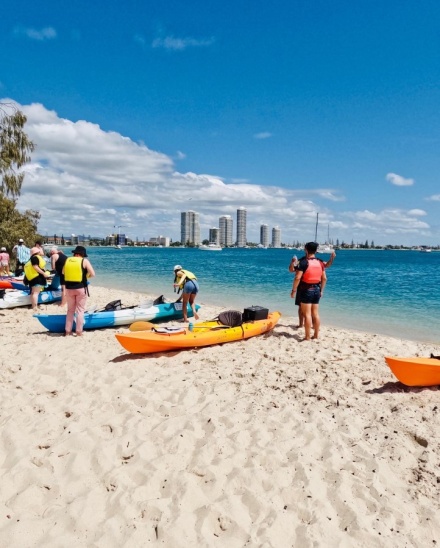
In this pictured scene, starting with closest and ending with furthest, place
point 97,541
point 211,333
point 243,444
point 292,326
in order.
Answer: point 97,541, point 243,444, point 211,333, point 292,326

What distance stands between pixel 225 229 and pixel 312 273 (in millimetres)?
186550

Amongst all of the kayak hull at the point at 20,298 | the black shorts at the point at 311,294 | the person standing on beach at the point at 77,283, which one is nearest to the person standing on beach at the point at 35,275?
the kayak hull at the point at 20,298

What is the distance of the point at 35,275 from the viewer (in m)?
10.5

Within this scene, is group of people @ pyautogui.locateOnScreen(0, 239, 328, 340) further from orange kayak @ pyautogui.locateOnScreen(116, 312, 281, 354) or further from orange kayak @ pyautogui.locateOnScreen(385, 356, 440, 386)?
orange kayak @ pyautogui.locateOnScreen(385, 356, 440, 386)

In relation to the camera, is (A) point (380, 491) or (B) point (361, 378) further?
(B) point (361, 378)

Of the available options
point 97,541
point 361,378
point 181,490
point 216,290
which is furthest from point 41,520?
point 216,290

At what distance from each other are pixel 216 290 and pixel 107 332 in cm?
1222

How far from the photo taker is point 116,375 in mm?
5668

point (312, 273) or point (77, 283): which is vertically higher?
point (312, 273)

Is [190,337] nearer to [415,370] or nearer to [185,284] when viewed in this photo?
[185,284]

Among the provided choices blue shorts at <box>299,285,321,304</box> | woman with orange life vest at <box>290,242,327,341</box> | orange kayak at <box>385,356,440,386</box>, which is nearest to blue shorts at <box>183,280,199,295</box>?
woman with orange life vest at <box>290,242,327,341</box>

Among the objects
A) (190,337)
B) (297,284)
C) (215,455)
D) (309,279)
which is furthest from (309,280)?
(215,455)

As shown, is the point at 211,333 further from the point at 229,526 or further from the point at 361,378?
the point at 229,526

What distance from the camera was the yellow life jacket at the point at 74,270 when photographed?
753 cm
